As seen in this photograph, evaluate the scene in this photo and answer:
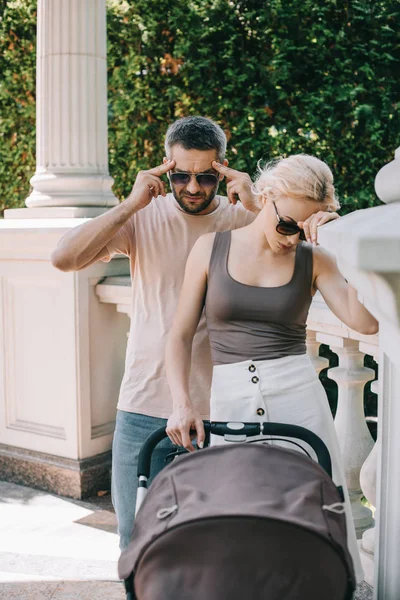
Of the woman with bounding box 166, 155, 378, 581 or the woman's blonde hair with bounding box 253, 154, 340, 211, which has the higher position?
the woman's blonde hair with bounding box 253, 154, 340, 211

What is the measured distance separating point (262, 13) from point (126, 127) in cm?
176

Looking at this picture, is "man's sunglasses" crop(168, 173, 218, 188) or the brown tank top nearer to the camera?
the brown tank top

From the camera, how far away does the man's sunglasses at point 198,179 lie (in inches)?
96.5

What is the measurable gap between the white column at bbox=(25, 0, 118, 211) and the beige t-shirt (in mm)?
2092

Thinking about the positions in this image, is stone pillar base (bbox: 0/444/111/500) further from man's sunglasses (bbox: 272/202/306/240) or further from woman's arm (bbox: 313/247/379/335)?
man's sunglasses (bbox: 272/202/306/240)

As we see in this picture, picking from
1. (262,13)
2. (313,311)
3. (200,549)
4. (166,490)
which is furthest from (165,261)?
(262,13)

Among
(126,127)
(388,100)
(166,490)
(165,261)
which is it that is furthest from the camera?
(126,127)

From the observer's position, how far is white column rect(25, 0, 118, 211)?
4637mm

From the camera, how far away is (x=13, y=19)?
324 inches

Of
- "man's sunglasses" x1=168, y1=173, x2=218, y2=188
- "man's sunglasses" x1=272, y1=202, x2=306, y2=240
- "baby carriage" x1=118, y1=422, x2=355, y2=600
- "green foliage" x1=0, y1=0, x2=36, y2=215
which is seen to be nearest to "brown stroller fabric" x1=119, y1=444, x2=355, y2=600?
"baby carriage" x1=118, y1=422, x2=355, y2=600

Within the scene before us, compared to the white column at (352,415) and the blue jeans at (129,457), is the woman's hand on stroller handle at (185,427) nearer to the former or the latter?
the blue jeans at (129,457)

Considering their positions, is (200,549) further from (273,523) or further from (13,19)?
(13,19)

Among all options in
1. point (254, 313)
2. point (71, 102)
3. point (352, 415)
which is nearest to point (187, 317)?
point (254, 313)


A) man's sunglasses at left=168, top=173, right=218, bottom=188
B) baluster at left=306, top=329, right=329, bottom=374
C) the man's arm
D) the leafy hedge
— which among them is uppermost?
the leafy hedge
